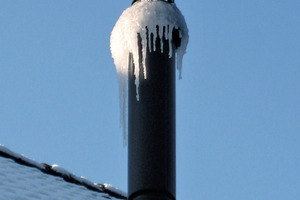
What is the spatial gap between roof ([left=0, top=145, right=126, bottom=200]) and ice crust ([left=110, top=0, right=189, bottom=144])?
341 centimetres

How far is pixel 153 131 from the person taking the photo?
338cm

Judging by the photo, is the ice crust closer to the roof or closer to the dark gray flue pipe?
the dark gray flue pipe

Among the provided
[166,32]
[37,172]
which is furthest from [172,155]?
[37,172]

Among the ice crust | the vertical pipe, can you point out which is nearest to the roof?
the ice crust

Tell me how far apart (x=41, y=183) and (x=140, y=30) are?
466cm

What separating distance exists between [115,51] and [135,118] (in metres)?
0.47

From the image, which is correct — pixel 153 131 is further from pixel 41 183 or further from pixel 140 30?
pixel 41 183

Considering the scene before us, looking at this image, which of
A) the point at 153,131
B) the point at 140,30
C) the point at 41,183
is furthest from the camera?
the point at 41,183

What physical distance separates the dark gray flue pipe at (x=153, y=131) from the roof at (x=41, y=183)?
3655mm

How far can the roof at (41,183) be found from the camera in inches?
291

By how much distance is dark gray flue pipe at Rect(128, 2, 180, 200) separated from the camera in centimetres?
330

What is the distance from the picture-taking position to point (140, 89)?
3504mm

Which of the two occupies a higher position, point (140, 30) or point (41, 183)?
point (41, 183)

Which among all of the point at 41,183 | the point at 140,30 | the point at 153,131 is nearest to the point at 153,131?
the point at 153,131
